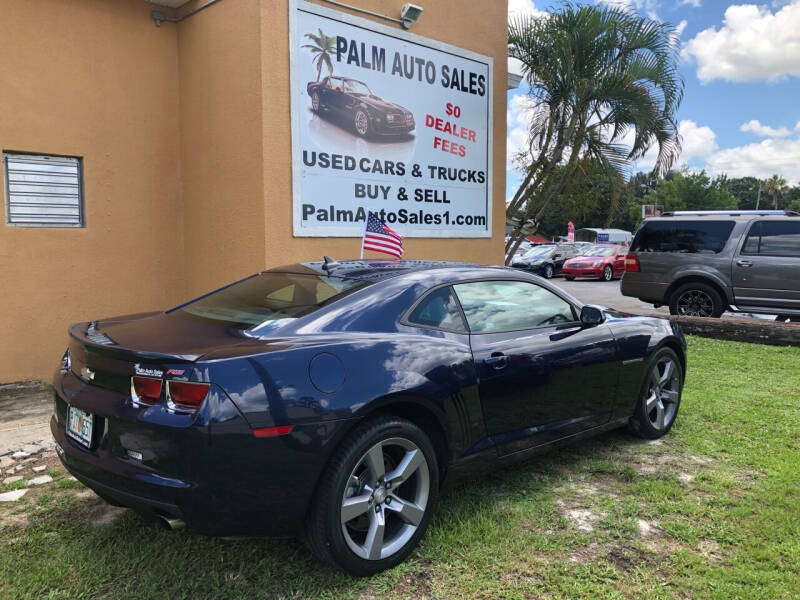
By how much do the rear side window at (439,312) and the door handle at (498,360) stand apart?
0.68ft

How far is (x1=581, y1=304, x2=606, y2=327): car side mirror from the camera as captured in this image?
4016 mm

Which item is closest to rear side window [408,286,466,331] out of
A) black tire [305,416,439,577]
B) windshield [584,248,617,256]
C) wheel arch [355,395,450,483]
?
wheel arch [355,395,450,483]

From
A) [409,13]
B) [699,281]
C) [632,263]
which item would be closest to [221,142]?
[409,13]

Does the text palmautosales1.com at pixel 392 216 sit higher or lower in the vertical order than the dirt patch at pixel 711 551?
higher

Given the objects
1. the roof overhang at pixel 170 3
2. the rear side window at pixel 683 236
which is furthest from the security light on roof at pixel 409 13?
the rear side window at pixel 683 236

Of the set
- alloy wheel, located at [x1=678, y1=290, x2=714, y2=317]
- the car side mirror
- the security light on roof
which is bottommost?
alloy wheel, located at [x1=678, y1=290, x2=714, y2=317]

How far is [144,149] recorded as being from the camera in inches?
278

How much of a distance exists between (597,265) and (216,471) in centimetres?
2240

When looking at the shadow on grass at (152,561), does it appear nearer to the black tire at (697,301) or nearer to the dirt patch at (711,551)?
the dirt patch at (711,551)

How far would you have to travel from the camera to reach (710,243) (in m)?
9.80

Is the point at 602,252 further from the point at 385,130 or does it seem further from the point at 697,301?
the point at 385,130

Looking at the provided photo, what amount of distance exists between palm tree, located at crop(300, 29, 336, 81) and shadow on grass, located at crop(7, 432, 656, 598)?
4.62 metres

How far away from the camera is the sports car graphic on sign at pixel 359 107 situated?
21.5ft

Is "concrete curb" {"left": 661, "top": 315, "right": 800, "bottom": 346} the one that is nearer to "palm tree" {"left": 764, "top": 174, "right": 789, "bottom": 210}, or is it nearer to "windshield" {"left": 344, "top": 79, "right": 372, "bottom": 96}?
"windshield" {"left": 344, "top": 79, "right": 372, "bottom": 96}
